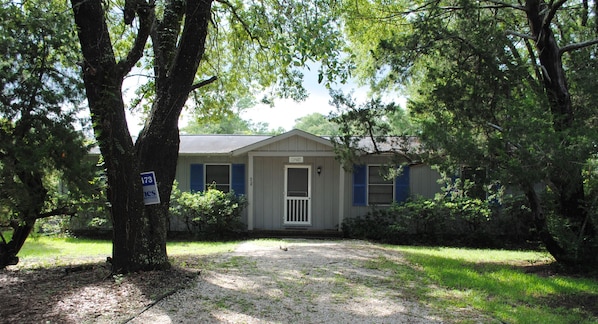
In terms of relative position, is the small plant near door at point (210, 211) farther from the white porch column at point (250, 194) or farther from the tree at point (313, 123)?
the tree at point (313, 123)

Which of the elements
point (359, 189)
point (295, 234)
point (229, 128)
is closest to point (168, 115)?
point (295, 234)

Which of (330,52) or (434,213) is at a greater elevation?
(330,52)

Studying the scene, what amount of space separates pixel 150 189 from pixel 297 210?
26.8 feet

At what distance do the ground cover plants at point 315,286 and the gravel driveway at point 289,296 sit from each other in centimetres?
2

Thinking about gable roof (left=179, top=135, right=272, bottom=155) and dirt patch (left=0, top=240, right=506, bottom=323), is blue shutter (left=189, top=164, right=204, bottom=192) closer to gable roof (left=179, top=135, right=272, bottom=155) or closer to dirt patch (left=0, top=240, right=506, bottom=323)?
gable roof (left=179, top=135, right=272, bottom=155)

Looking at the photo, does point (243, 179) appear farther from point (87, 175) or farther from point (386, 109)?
point (87, 175)

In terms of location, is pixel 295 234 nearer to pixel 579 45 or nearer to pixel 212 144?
pixel 212 144

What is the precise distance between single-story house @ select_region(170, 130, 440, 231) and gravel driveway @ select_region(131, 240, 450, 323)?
5.48 meters

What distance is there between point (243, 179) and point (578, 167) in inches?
386

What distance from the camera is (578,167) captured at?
5.97 metres

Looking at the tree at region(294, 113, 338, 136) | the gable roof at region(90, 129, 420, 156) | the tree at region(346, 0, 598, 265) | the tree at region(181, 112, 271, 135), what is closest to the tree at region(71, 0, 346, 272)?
the tree at region(346, 0, 598, 265)

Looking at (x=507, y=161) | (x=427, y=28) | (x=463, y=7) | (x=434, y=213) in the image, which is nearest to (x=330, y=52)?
(x=427, y=28)

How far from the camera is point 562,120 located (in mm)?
7094

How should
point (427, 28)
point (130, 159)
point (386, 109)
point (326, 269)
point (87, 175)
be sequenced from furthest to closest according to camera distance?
1. point (386, 109)
2. point (427, 28)
3. point (326, 269)
4. point (130, 159)
5. point (87, 175)
